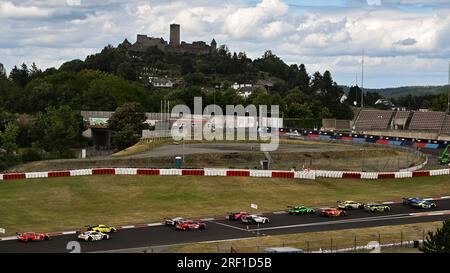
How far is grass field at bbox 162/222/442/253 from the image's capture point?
136ft

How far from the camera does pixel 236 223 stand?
175 feet

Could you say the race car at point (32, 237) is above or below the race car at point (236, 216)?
below

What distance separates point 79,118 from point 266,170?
81604 mm

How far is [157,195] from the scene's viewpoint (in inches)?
2618

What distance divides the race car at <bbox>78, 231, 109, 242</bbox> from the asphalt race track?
636mm

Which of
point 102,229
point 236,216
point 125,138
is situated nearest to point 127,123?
point 125,138

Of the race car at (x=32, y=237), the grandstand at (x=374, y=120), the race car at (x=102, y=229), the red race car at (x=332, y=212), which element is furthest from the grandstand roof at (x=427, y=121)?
the race car at (x=32, y=237)

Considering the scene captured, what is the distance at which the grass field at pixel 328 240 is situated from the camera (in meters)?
41.3

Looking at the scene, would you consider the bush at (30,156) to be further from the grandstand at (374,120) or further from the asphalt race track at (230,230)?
the grandstand at (374,120)

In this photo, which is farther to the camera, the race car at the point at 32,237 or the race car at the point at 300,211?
the race car at the point at 300,211

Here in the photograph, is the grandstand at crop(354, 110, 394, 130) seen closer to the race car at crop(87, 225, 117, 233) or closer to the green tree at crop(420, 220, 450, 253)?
the race car at crop(87, 225, 117, 233)
